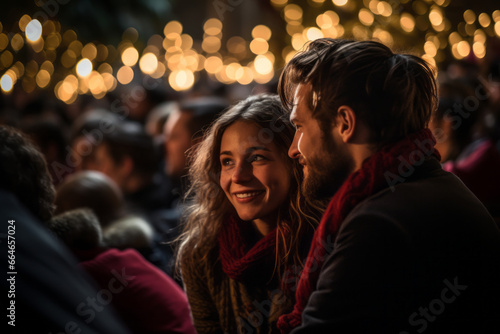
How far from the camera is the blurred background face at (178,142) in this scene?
4172 mm

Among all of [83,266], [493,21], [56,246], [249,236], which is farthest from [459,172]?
[56,246]

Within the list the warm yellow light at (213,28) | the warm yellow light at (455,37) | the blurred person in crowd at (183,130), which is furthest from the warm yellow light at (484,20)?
the warm yellow light at (213,28)

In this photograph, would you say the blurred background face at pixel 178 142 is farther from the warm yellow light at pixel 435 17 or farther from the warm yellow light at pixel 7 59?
the warm yellow light at pixel 7 59

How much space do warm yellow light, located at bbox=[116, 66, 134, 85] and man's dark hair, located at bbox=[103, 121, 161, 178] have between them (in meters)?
13.2

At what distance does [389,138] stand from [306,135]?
0.28 m

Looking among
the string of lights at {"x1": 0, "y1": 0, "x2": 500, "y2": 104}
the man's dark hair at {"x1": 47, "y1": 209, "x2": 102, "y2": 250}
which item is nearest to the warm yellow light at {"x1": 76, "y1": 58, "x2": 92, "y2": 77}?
the string of lights at {"x1": 0, "y1": 0, "x2": 500, "y2": 104}

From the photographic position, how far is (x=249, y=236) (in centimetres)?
245

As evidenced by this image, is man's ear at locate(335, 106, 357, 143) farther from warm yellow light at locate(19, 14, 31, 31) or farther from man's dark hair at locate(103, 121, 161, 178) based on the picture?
warm yellow light at locate(19, 14, 31, 31)

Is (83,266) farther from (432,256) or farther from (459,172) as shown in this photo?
(459,172)

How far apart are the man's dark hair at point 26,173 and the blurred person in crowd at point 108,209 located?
0.64 m

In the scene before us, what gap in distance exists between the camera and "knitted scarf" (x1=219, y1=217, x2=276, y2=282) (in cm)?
229

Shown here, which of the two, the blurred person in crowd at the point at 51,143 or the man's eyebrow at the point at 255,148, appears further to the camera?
the blurred person in crowd at the point at 51,143

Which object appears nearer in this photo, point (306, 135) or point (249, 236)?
point (306, 135)

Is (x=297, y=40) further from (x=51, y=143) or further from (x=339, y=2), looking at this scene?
(x=51, y=143)
